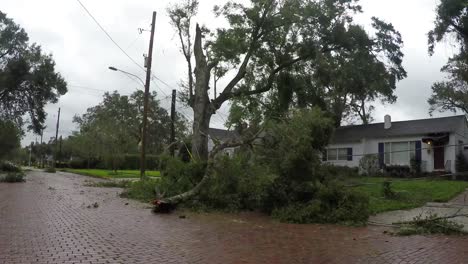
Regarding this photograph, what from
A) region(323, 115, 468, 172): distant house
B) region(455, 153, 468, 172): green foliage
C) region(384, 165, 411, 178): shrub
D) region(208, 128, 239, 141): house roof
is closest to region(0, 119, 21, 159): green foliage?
region(208, 128, 239, 141): house roof

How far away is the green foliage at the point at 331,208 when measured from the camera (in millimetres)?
11594

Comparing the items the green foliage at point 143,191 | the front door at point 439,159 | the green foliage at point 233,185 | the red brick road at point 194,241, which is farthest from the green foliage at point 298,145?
the front door at point 439,159

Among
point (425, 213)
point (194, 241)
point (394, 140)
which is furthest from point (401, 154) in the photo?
point (194, 241)

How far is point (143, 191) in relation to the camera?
17797 millimetres

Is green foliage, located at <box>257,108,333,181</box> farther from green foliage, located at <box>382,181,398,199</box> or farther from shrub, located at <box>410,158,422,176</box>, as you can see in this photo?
shrub, located at <box>410,158,422,176</box>

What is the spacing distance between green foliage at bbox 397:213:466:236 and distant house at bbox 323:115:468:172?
49.4ft

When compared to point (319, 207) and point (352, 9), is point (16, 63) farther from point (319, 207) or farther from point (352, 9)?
point (319, 207)

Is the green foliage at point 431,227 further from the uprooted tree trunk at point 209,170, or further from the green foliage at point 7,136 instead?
the green foliage at point 7,136

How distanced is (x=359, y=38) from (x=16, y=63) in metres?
25.6

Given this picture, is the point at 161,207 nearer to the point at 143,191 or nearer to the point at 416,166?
the point at 143,191

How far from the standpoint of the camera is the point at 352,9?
2541cm

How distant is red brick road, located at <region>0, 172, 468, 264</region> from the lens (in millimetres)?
7230

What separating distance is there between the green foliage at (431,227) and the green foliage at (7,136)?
35.2 m

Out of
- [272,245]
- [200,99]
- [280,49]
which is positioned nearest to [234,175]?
[272,245]
